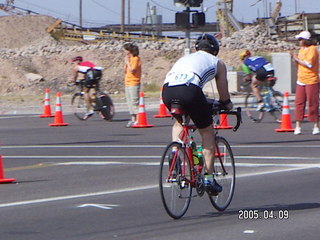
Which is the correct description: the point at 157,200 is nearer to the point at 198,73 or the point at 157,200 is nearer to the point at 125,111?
the point at 198,73

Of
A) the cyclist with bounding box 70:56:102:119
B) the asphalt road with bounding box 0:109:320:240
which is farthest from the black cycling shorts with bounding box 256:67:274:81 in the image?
the cyclist with bounding box 70:56:102:119

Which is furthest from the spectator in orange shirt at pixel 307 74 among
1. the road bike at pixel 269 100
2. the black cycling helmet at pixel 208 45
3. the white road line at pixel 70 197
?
the black cycling helmet at pixel 208 45

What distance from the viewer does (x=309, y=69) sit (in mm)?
17438

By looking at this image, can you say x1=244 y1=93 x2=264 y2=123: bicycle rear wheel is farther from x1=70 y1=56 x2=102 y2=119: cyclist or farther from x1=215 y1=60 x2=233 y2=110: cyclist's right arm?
x1=215 y1=60 x2=233 y2=110: cyclist's right arm

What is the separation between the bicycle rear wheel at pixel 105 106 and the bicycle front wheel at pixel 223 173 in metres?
12.7

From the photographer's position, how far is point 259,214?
9.27m

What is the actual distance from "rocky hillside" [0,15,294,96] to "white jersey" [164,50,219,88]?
1491 inches

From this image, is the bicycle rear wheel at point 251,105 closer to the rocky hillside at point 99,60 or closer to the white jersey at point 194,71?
the white jersey at point 194,71

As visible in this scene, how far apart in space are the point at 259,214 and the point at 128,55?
12.2 metres

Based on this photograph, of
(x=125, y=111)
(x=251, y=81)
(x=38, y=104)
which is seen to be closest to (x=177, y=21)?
(x=125, y=111)

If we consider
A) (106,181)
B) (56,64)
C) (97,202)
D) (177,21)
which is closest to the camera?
(97,202)

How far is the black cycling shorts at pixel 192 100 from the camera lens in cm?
888

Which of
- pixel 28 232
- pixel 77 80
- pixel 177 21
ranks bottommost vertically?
pixel 28 232

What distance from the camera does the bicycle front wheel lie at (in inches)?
376
